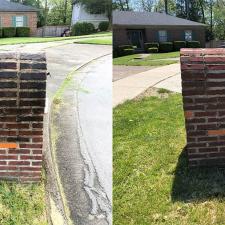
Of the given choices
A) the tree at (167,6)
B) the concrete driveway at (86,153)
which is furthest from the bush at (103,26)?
the concrete driveway at (86,153)

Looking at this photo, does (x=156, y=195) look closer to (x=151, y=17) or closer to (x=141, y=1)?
(x=151, y=17)

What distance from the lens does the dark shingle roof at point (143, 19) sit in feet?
129

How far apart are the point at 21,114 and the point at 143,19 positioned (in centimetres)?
3751

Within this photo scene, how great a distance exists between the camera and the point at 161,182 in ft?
15.7

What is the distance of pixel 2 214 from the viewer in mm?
4148

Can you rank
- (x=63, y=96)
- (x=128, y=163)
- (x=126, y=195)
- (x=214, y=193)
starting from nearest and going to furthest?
(x=214, y=193) < (x=126, y=195) < (x=128, y=163) < (x=63, y=96)

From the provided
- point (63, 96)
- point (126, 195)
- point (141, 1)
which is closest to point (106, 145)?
point (126, 195)

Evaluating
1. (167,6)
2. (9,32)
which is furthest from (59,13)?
(167,6)

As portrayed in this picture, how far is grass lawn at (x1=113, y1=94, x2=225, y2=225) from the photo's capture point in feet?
13.7

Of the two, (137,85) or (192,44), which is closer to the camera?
(137,85)

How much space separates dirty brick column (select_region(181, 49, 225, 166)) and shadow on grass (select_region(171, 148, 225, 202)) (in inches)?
5.0

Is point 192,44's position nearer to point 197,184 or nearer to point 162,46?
point 162,46

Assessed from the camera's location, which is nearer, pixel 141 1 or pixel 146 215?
pixel 146 215

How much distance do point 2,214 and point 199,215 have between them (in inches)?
71.0
